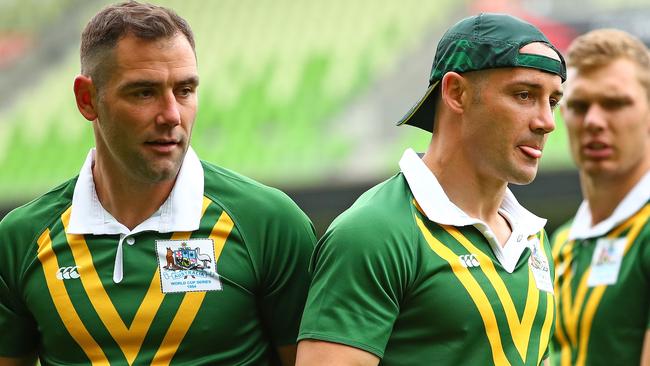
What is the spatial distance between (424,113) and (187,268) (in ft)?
2.54

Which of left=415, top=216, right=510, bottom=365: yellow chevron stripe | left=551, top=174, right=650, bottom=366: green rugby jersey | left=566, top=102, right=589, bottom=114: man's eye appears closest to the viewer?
left=415, top=216, right=510, bottom=365: yellow chevron stripe

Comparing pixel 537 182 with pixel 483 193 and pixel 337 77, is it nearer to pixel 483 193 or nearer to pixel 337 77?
pixel 337 77

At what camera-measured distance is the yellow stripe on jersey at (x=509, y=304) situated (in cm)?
293

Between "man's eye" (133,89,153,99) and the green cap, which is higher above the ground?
the green cap

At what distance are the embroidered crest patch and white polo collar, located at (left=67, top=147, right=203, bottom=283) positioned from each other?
0.06m

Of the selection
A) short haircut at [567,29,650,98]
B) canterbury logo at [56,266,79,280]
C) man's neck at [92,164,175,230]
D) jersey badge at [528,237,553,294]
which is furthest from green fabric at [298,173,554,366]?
short haircut at [567,29,650,98]

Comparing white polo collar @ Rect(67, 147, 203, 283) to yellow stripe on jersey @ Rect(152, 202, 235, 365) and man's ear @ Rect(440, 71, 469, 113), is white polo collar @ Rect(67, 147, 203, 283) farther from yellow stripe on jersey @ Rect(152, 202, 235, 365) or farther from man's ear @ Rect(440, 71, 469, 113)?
man's ear @ Rect(440, 71, 469, 113)

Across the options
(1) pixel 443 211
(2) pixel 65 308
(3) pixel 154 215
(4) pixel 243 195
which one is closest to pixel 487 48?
(1) pixel 443 211

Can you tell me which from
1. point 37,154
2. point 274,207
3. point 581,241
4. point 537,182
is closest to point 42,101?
point 37,154

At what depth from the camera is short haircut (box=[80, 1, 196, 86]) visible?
298cm

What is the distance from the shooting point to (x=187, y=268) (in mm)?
3002

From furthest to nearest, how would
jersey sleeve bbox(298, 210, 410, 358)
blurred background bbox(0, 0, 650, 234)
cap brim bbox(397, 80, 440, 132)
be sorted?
1. blurred background bbox(0, 0, 650, 234)
2. cap brim bbox(397, 80, 440, 132)
3. jersey sleeve bbox(298, 210, 410, 358)

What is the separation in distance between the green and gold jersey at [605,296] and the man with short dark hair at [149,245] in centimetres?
148

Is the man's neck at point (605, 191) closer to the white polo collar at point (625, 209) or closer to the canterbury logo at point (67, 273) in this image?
the white polo collar at point (625, 209)
